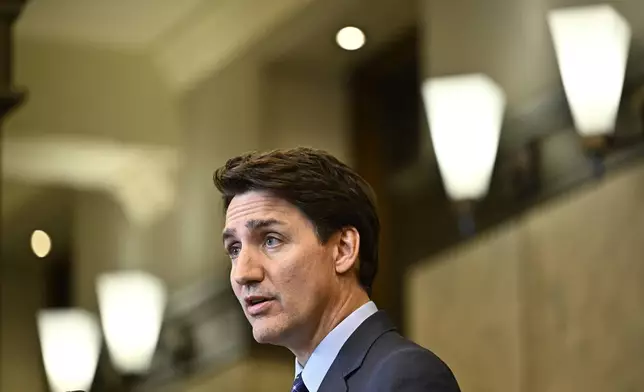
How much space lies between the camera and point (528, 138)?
4098mm

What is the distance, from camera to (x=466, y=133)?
4430mm

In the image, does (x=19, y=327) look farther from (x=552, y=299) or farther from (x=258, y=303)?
(x=258, y=303)

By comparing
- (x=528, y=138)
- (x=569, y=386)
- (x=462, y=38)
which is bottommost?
(x=569, y=386)

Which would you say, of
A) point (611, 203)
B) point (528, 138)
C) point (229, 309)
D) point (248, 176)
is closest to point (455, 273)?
point (528, 138)

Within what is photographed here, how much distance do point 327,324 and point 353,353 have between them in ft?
0.20

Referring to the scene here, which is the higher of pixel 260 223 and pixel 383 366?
pixel 260 223

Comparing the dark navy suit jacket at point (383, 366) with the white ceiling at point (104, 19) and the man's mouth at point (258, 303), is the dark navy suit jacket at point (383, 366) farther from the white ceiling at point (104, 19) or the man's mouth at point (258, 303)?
the white ceiling at point (104, 19)

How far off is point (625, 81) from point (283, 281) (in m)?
1.99

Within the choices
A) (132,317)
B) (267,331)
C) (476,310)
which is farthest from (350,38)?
(267,331)

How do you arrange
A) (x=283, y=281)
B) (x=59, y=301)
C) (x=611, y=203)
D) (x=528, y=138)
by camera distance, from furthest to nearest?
(x=59, y=301) → (x=528, y=138) → (x=611, y=203) → (x=283, y=281)

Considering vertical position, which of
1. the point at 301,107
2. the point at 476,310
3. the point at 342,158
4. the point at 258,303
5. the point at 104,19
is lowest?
the point at 476,310

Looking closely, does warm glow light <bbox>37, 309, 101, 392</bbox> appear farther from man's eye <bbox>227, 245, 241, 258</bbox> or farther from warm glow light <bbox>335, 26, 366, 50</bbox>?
man's eye <bbox>227, 245, 241, 258</bbox>

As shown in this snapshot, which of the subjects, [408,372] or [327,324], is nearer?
[408,372]

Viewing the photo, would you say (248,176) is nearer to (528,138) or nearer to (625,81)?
(625,81)
